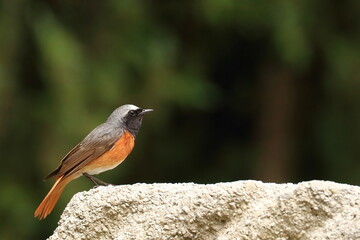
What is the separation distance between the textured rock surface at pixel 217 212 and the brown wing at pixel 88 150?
1.07 metres

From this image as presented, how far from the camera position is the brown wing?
548 cm

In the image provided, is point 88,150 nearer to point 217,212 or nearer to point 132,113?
point 132,113

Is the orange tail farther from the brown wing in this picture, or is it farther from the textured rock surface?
the textured rock surface

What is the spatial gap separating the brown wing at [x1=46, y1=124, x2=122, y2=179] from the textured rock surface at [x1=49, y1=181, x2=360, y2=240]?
1.07 m

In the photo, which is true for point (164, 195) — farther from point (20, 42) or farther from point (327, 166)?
point (327, 166)

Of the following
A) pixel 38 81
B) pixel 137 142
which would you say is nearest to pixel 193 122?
pixel 137 142

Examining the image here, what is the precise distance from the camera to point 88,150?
5.57 m

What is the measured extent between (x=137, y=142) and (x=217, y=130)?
1.24 metres

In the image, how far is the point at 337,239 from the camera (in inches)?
150

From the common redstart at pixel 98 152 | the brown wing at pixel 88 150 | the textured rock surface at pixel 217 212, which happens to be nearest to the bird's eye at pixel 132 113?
the common redstart at pixel 98 152

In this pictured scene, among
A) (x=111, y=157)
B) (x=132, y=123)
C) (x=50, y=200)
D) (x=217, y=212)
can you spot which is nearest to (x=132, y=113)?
(x=132, y=123)

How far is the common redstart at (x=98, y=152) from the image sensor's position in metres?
5.48

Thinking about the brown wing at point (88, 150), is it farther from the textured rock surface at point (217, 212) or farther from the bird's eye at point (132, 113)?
the textured rock surface at point (217, 212)

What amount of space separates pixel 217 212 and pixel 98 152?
5.22 feet
